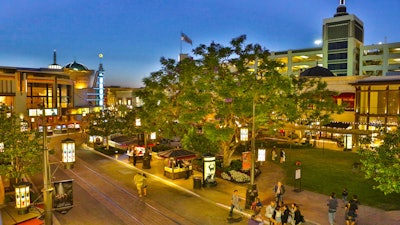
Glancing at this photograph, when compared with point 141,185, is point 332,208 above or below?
above

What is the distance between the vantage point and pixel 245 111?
24.5 meters

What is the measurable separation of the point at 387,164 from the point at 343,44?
84.0 metres

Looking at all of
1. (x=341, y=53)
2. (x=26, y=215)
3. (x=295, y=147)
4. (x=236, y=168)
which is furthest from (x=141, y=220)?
(x=341, y=53)

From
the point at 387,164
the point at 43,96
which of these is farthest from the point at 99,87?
the point at 387,164

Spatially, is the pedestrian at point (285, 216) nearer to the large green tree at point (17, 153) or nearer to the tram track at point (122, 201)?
the tram track at point (122, 201)

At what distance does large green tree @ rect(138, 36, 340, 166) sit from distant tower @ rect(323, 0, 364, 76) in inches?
2544

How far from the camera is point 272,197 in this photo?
71.3 ft

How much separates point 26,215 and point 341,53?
89768mm

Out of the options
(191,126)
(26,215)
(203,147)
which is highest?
(191,126)

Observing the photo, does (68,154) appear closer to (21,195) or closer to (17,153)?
(21,195)

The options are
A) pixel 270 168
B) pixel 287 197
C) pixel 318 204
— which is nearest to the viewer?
pixel 318 204

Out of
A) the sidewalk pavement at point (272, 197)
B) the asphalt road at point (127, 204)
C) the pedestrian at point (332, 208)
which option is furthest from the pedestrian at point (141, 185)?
the pedestrian at point (332, 208)

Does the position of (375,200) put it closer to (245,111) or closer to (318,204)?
(318,204)

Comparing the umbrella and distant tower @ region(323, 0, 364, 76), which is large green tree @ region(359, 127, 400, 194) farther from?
distant tower @ region(323, 0, 364, 76)
